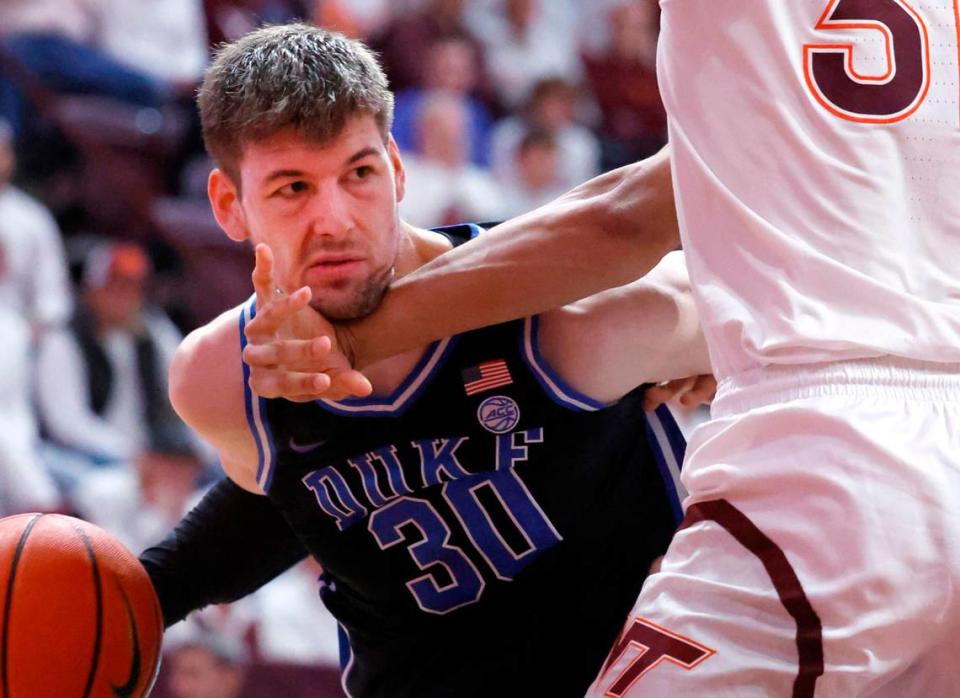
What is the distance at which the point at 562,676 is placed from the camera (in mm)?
3387

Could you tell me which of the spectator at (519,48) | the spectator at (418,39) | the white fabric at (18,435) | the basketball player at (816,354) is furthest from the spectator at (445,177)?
the basketball player at (816,354)

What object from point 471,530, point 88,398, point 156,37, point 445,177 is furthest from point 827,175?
point 156,37

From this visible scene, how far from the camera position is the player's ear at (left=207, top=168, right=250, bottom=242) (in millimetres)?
3336

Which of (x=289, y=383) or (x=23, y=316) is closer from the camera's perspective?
(x=289, y=383)

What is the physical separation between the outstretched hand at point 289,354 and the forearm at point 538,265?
0.15 meters

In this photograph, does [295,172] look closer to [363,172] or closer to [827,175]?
[363,172]

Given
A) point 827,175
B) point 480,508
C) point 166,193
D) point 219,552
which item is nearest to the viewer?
point 827,175

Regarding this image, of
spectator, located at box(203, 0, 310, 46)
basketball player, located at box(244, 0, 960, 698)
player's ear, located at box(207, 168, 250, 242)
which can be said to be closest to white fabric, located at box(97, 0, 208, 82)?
spectator, located at box(203, 0, 310, 46)

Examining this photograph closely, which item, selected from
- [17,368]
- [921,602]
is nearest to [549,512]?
[921,602]

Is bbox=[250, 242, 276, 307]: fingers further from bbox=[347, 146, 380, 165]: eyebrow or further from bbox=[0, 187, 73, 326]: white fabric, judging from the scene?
bbox=[0, 187, 73, 326]: white fabric

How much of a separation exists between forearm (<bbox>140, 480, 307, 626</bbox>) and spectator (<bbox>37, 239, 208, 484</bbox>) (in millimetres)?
3388

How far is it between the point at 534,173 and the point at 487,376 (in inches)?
236

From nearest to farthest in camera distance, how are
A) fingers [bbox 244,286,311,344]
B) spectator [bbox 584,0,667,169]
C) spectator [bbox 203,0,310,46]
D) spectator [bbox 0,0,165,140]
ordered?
fingers [bbox 244,286,311,344] < spectator [bbox 0,0,165,140] < spectator [bbox 203,0,310,46] < spectator [bbox 584,0,667,169]

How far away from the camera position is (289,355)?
9.36 feet
